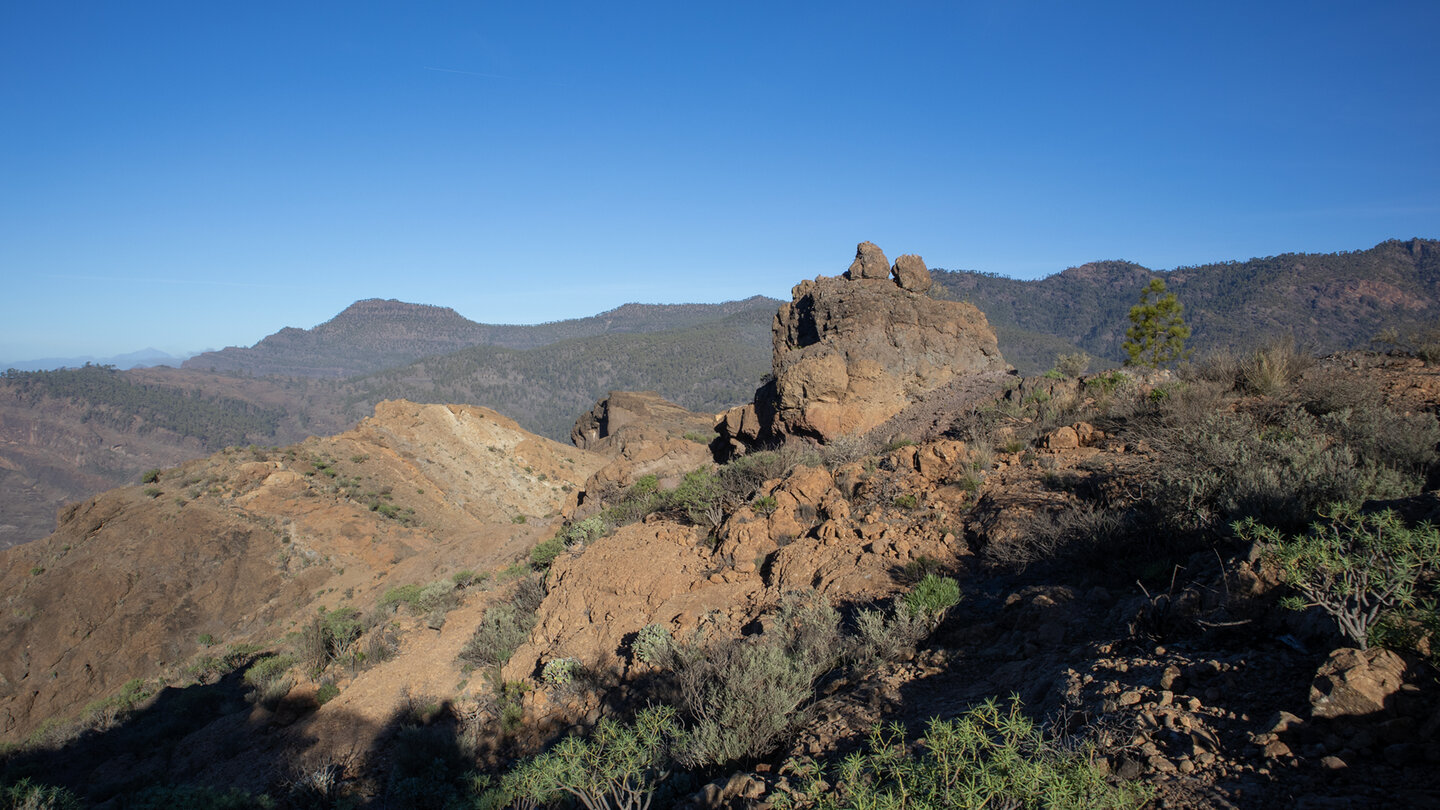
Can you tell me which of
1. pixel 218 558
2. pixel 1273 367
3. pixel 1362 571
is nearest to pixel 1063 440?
pixel 1273 367

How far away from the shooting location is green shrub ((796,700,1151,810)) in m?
2.33

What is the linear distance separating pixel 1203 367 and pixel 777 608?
6.98 meters

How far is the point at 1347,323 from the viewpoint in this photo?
73125 millimetres

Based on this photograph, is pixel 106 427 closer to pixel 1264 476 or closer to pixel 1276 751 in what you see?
pixel 1264 476

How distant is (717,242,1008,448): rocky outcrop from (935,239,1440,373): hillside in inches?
1846

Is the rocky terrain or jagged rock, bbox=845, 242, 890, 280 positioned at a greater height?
jagged rock, bbox=845, 242, 890, 280

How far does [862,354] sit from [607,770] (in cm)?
996

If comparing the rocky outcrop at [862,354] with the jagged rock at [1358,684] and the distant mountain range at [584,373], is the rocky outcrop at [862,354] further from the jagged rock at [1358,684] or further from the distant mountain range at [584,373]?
the distant mountain range at [584,373]

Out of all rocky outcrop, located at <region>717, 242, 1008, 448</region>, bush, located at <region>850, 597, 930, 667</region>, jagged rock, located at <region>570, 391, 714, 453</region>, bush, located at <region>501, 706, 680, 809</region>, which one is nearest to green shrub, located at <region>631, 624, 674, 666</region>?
bush, located at <region>501, 706, 680, 809</region>

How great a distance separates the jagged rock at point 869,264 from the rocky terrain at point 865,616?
9 centimetres

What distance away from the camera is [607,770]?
377cm

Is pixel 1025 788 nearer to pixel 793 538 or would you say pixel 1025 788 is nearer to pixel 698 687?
pixel 698 687

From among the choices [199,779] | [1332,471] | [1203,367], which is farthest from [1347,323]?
[199,779]

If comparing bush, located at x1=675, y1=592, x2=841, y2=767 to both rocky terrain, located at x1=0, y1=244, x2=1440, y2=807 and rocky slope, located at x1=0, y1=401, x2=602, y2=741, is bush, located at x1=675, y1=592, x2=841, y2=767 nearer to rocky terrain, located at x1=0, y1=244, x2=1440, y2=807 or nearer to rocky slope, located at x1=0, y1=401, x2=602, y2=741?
rocky terrain, located at x1=0, y1=244, x2=1440, y2=807
